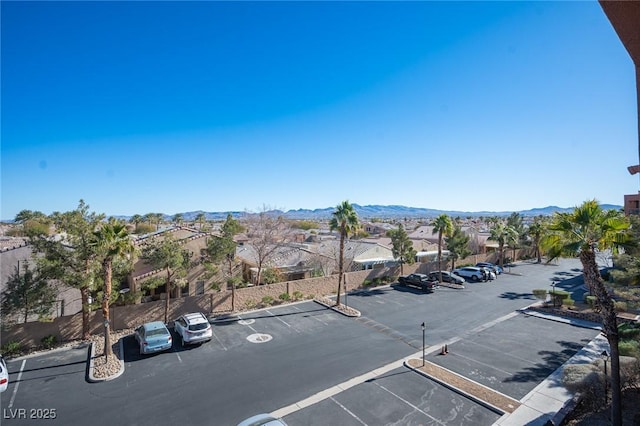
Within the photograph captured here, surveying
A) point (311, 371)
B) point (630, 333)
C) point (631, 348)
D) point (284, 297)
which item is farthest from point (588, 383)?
point (284, 297)

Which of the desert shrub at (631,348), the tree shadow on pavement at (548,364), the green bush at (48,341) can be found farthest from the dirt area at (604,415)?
the green bush at (48,341)

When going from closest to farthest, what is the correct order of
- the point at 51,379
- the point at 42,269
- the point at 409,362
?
the point at 51,379
the point at 409,362
the point at 42,269

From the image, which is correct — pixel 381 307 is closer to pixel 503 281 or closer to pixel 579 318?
pixel 579 318

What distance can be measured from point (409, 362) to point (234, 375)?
8755 mm

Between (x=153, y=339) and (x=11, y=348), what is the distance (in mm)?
7633

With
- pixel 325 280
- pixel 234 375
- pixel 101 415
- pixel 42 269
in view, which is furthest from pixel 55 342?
pixel 325 280

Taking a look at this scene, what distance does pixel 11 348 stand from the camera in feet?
58.4

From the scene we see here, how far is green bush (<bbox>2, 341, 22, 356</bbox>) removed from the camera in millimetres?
17761

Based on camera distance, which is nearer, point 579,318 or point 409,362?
point 409,362

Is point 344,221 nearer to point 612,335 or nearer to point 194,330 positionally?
point 194,330

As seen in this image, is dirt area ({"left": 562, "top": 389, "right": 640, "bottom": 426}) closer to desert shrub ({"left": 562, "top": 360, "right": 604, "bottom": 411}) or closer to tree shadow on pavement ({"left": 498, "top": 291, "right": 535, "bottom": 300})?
desert shrub ({"left": 562, "top": 360, "right": 604, "bottom": 411})

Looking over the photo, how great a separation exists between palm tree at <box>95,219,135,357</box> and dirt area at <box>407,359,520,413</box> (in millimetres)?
16246

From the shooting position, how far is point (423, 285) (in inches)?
1293

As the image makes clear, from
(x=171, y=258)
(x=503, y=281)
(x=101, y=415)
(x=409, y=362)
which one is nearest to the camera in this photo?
(x=101, y=415)
